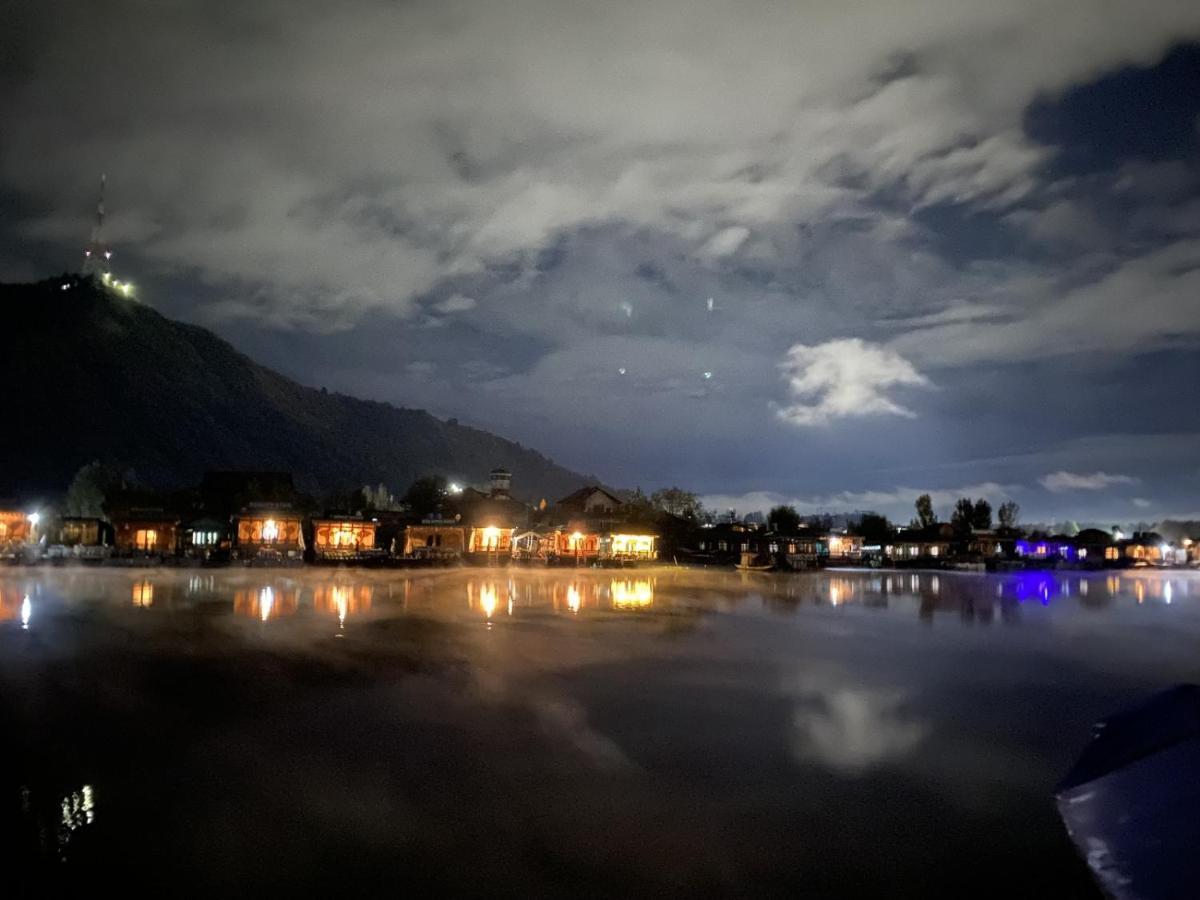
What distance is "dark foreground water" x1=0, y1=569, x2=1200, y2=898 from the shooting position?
22.9ft

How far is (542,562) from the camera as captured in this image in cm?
4856

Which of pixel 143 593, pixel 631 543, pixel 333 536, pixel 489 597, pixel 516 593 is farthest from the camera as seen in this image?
pixel 631 543

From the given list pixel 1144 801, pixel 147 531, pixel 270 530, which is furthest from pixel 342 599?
pixel 147 531

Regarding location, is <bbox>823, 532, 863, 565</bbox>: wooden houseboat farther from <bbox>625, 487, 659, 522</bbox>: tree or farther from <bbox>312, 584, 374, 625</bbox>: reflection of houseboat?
<bbox>312, 584, 374, 625</bbox>: reflection of houseboat

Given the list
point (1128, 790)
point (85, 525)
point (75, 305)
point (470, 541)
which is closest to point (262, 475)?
point (85, 525)

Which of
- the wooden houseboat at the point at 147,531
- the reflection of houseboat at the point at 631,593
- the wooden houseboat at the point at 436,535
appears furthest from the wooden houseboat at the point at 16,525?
the reflection of houseboat at the point at 631,593

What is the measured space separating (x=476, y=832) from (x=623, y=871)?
163 centimetres

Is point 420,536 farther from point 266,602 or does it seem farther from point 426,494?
point 266,602

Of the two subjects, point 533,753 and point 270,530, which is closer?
point 533,753

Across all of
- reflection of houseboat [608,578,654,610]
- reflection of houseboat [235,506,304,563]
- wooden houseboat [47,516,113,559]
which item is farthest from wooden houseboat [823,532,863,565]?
wooden houseboat [47,516,113,559]

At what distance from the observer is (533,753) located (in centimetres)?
990

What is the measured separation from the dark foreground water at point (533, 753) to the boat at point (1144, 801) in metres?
1.71

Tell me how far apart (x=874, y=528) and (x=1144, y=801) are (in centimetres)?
8389

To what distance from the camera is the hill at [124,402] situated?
11788 cm
